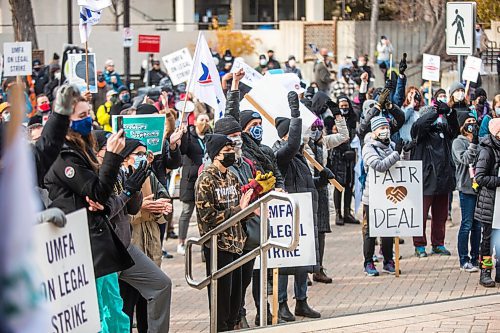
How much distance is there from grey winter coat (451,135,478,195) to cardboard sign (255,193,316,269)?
3.01 metres

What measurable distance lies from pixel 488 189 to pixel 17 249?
9526 mm

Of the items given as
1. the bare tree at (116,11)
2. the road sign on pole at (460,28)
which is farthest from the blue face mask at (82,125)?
the bare tree at (116,11)

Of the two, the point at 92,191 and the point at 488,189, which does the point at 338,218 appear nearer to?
the point at 488,189

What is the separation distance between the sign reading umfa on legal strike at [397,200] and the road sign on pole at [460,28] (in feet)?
13.7

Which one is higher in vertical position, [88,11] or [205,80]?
[88,11]

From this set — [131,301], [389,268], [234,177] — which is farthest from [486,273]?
[131,301]

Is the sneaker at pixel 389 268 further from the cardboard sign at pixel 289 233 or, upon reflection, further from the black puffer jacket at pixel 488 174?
the cardboard sign at pixel 289 233

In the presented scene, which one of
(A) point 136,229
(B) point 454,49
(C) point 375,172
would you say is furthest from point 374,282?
(B) point 454,49

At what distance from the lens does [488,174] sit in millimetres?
10734

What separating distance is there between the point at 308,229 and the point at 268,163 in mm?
795

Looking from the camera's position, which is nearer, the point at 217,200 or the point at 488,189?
the point at 217,200

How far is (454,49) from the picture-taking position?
15328mm

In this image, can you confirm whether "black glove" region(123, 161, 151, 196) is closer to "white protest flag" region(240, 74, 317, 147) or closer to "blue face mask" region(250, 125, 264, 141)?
"blue face mask" region(250, 125, 264, 141)

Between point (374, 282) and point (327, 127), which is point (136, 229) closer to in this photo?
point (374, 282)
